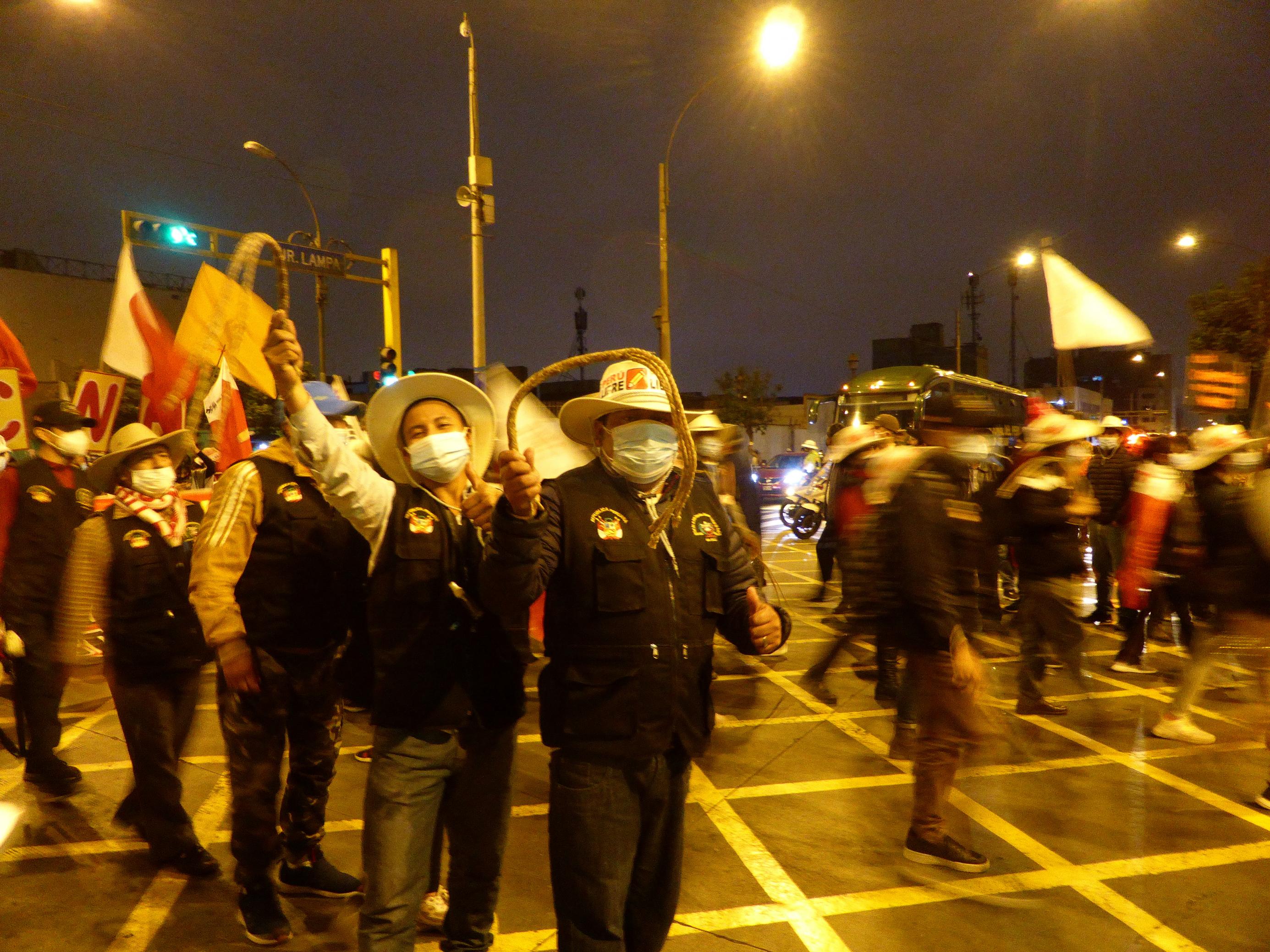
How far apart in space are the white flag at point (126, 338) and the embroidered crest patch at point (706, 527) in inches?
128

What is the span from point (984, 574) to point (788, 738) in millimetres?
1746

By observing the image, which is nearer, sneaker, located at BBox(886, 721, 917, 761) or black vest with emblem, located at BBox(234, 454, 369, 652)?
black vest with emblem, located at BBox(234, 454, 369, 652)

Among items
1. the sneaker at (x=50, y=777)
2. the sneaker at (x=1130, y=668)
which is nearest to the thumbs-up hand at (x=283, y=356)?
the sneaker at (x=50, y=777)

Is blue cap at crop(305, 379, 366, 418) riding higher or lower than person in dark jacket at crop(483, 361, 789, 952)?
higher

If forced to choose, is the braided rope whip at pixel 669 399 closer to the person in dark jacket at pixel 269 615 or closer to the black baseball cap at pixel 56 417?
the person in dark jacket at pixel 269 615

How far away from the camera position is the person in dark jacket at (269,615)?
2.95m

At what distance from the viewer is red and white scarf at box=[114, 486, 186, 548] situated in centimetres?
366

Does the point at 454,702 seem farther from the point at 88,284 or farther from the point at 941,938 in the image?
the point at 88,284

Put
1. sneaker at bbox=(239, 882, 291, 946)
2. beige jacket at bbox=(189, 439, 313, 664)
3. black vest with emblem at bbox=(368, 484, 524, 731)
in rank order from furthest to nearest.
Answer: sneaker at bbox=(239, 882, 291, 946) < beige jacket at bbox=(189, 439, 313, 664) < black vest with emblem at bbox=(368, 484, 524, 731)

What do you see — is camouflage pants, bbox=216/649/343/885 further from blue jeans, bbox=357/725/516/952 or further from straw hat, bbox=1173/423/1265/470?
straw hat, bbox=1173/423/1265/470

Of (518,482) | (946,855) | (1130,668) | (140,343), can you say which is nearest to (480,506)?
(518,482)

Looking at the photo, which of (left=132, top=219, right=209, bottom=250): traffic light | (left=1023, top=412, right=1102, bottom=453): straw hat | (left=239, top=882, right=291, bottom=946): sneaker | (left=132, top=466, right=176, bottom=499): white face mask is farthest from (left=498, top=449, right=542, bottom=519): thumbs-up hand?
(left=132, top=219, right=209, bottom=250): traffic light

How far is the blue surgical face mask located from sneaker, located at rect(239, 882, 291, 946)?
2214 mm

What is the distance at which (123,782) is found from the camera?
15.9ft
